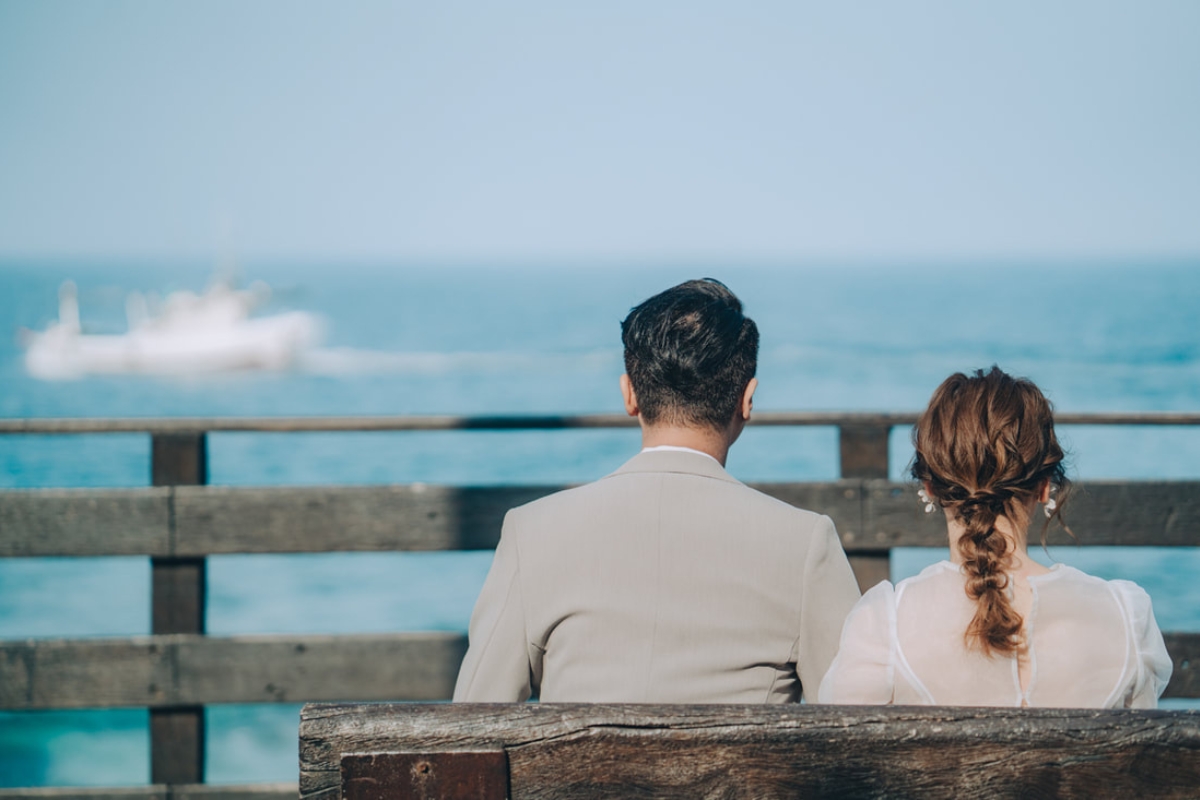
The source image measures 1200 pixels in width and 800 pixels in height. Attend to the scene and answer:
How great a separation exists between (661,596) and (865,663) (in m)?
0.31

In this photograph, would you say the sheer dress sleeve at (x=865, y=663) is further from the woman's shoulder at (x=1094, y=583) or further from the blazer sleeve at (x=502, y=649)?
the blazer sleeve at (x=502, y=649)

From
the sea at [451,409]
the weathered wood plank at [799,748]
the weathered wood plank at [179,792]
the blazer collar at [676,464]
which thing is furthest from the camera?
the sea at [451,409]

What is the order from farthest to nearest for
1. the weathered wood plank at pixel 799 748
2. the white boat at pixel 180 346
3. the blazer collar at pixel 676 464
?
the white boat at pixel 180 346, the blazer collar at pixel 676 464, the weathered wood plank at pixel 799 748

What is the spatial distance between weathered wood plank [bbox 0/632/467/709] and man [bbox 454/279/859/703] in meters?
1.36

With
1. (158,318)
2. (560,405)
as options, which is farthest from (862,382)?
(158,318)

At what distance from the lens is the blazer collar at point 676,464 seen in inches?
64.8

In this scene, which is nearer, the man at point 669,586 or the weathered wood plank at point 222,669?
the man at point 669,586

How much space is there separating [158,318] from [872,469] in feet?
180

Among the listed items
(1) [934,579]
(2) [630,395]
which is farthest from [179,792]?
(1) [934,579]

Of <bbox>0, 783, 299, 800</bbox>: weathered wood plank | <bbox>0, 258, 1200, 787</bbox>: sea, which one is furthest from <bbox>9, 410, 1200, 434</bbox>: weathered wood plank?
<bbox>0, 783, 299, 800</bbox>: weathered wood plank

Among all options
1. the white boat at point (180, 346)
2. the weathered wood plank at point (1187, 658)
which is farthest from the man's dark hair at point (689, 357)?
the white boat at point (180, 346)

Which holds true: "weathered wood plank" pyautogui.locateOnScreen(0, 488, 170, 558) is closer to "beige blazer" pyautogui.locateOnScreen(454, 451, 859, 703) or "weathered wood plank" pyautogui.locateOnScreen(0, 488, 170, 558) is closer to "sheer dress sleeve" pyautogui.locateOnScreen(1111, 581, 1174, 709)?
"beige blazer" pyautogui.locateOnScreen(454, 451, 859, 703)

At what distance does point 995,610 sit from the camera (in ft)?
5.02

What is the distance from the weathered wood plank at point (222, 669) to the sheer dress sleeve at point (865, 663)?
154cm
